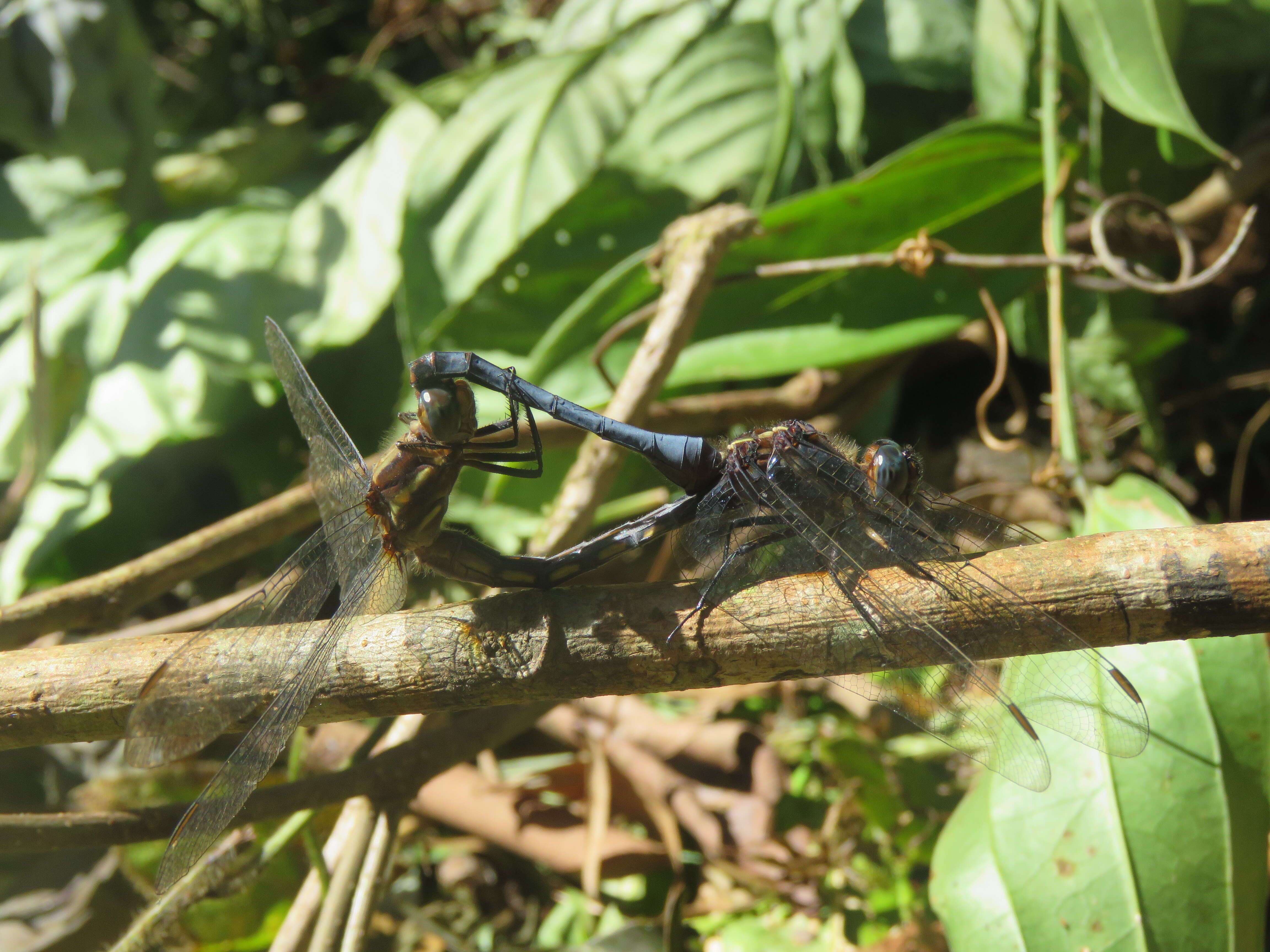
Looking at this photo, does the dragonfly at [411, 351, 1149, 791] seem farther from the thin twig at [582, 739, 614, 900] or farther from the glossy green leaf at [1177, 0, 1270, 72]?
the glossy green leaf at [1177, 0, 1270, 72]

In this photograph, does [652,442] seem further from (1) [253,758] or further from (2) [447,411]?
(1) [253,758]

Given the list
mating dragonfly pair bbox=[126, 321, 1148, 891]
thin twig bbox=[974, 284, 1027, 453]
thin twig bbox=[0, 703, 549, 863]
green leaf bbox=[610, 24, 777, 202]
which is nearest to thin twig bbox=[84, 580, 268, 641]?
thin twig bbox=[0, 703, 549, 863]

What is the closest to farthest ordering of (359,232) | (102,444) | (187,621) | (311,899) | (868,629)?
(868,629) < (311,899) < (187,621) < (102,444) < (359,232)

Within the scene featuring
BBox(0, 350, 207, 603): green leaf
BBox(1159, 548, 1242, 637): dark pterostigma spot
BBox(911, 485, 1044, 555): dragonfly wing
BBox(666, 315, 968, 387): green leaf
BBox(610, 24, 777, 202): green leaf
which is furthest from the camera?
BBox(610, 24, 777, 202): green leaf

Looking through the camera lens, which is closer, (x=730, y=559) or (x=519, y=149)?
(x=730, y=559)

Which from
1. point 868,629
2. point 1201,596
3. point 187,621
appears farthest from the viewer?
point 187,621

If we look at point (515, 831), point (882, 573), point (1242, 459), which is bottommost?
point (515, 831)

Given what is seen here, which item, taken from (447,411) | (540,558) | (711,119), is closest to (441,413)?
(447,411)
